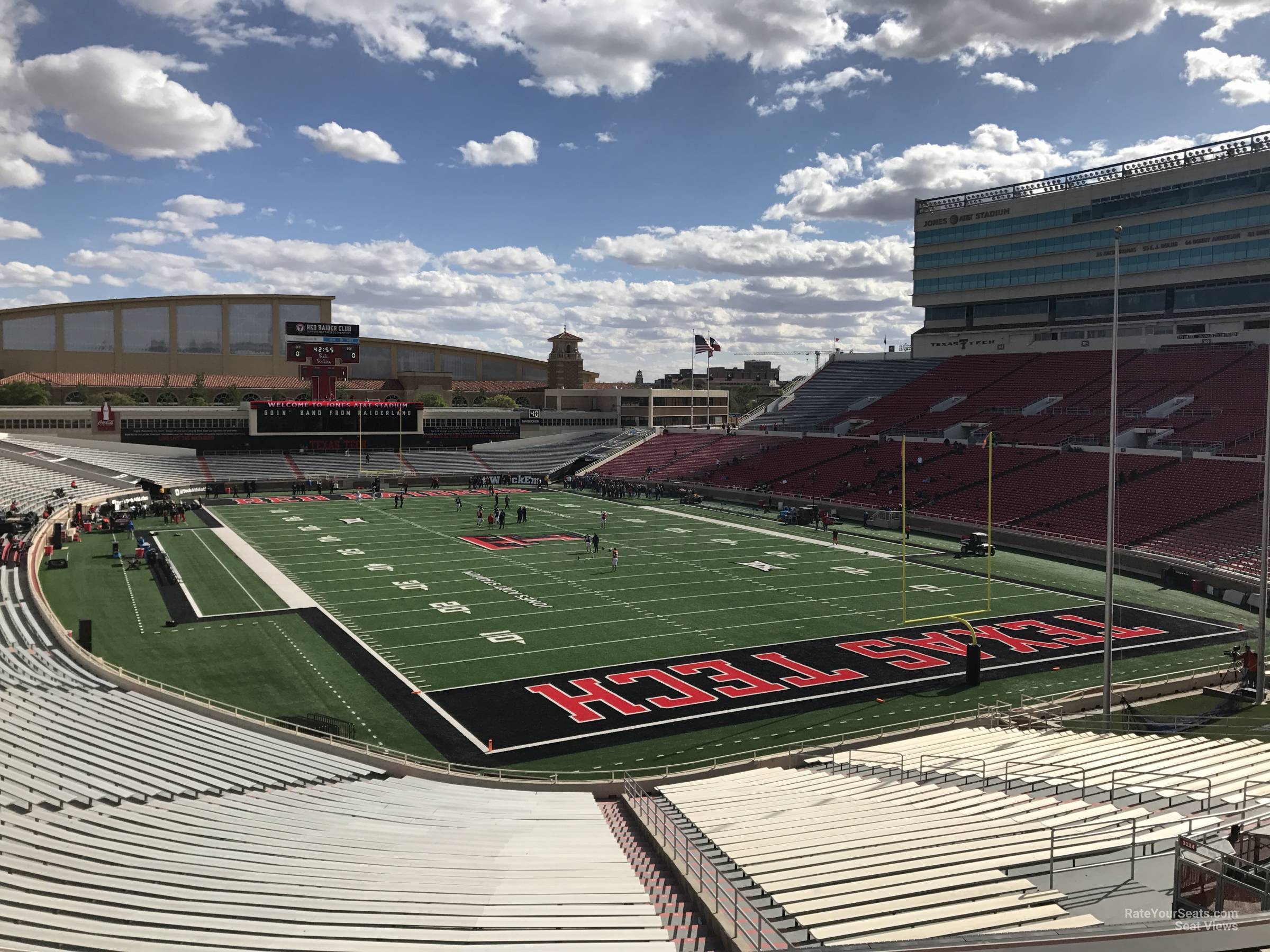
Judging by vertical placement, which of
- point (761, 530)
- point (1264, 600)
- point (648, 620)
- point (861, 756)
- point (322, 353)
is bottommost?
point (648, 620)

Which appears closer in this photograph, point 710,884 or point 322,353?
point 710,884

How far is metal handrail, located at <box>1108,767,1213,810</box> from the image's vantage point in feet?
28.5

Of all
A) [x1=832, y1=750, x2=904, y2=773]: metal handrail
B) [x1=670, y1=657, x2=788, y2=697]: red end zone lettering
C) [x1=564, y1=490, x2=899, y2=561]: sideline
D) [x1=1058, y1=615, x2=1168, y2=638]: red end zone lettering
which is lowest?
[x1=670, y1=657, x2=788, y2=697]: red end zone lettering

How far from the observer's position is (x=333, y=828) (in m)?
10.7

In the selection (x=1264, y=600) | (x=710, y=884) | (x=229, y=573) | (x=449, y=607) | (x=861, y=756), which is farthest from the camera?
(x=229, y=573)

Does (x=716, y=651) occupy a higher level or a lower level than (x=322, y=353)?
lower

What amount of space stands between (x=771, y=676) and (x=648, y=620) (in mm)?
5777

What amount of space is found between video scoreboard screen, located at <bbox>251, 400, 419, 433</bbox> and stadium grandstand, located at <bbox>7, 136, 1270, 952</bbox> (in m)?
0.28

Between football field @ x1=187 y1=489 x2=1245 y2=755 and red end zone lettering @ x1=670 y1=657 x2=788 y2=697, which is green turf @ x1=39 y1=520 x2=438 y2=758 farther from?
red end zone lettering @ x1=670 y1=657 x2=788 y2=697

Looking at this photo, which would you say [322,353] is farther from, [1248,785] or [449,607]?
[1248,785]

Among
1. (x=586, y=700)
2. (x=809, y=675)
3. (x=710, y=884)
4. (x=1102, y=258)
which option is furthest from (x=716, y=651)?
(x=1102, y=258)

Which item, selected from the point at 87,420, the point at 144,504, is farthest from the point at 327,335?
the point at 144,504

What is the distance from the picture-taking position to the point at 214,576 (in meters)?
30.9

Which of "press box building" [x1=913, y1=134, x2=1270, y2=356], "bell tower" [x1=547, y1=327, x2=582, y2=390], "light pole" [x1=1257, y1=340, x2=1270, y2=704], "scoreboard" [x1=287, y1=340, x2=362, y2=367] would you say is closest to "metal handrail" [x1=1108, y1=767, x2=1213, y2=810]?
"light pole" [x1=1257, y1=340, x2=1270, y2=704]
